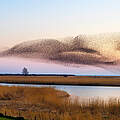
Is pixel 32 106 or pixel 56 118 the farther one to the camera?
pixel 32 106

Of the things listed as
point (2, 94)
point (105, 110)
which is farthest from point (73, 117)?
point (2, 94)

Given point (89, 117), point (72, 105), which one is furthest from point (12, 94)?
point (89, 117)

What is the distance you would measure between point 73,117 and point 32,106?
6.85 metres

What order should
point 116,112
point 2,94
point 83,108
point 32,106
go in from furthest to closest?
1. point 2,94
2. point 32,106
3. point 83,108
4. point 116,112

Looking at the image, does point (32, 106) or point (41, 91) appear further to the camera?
point (41, 91)

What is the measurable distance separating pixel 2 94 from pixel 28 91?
322 cm

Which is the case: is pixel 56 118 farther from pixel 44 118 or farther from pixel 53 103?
pixel 53 103

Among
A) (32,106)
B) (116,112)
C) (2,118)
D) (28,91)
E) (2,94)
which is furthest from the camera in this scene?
(28,91)

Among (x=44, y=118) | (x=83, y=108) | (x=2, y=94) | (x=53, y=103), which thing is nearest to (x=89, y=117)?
(x=44, y=118)

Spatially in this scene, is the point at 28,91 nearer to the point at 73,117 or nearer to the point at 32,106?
the point at 32,106

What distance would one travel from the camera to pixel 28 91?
31328 millimetres

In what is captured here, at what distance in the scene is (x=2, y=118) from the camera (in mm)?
14758

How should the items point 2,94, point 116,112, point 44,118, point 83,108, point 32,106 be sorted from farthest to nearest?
point 2,94 < point 32,106 < point 83,108 < point 116,112 < point 44,118

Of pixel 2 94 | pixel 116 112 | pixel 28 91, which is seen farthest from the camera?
pixel 28 91
